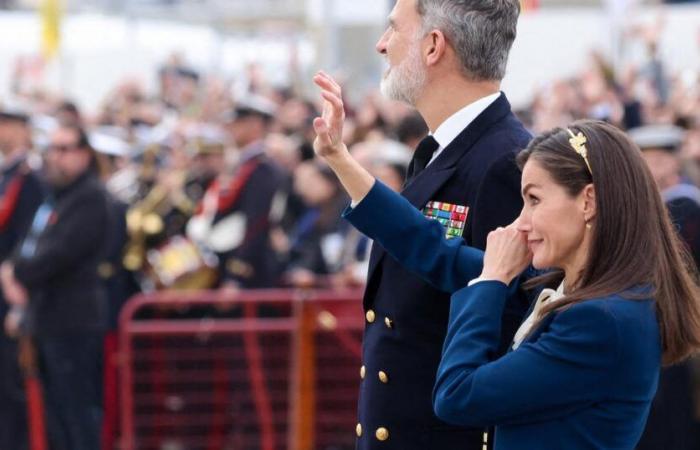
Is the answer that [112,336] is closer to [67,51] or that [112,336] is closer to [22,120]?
[22,120]

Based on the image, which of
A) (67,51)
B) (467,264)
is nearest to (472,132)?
(467,264)

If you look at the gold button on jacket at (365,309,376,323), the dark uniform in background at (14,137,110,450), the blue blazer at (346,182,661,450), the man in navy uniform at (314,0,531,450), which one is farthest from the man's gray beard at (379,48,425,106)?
the dark uniform in background at (14,137,110,450)

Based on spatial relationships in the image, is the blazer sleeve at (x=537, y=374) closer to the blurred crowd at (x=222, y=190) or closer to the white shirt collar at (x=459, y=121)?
the white shirt collar at (x=459, y=121)

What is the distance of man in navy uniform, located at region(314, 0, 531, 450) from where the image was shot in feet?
13.3

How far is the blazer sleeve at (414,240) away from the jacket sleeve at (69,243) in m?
6.34

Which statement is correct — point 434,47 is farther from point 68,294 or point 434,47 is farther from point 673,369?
point 68,294

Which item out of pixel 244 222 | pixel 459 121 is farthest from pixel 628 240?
pixel 244 222

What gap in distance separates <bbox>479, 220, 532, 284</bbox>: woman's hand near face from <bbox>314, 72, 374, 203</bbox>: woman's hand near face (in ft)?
1.22

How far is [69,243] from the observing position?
394 inches

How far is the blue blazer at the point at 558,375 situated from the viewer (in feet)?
11.0

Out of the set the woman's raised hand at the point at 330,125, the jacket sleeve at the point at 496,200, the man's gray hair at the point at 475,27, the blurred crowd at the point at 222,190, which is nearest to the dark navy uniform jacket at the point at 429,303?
the jacket sleeve at the point at 496,200

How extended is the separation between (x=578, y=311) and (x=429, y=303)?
2.46 feet

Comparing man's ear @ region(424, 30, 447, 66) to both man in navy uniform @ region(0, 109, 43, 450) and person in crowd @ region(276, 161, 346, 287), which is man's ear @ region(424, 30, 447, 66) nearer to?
person in crowd @ region(276, 161, 346, 287)

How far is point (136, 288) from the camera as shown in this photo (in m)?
11.9
